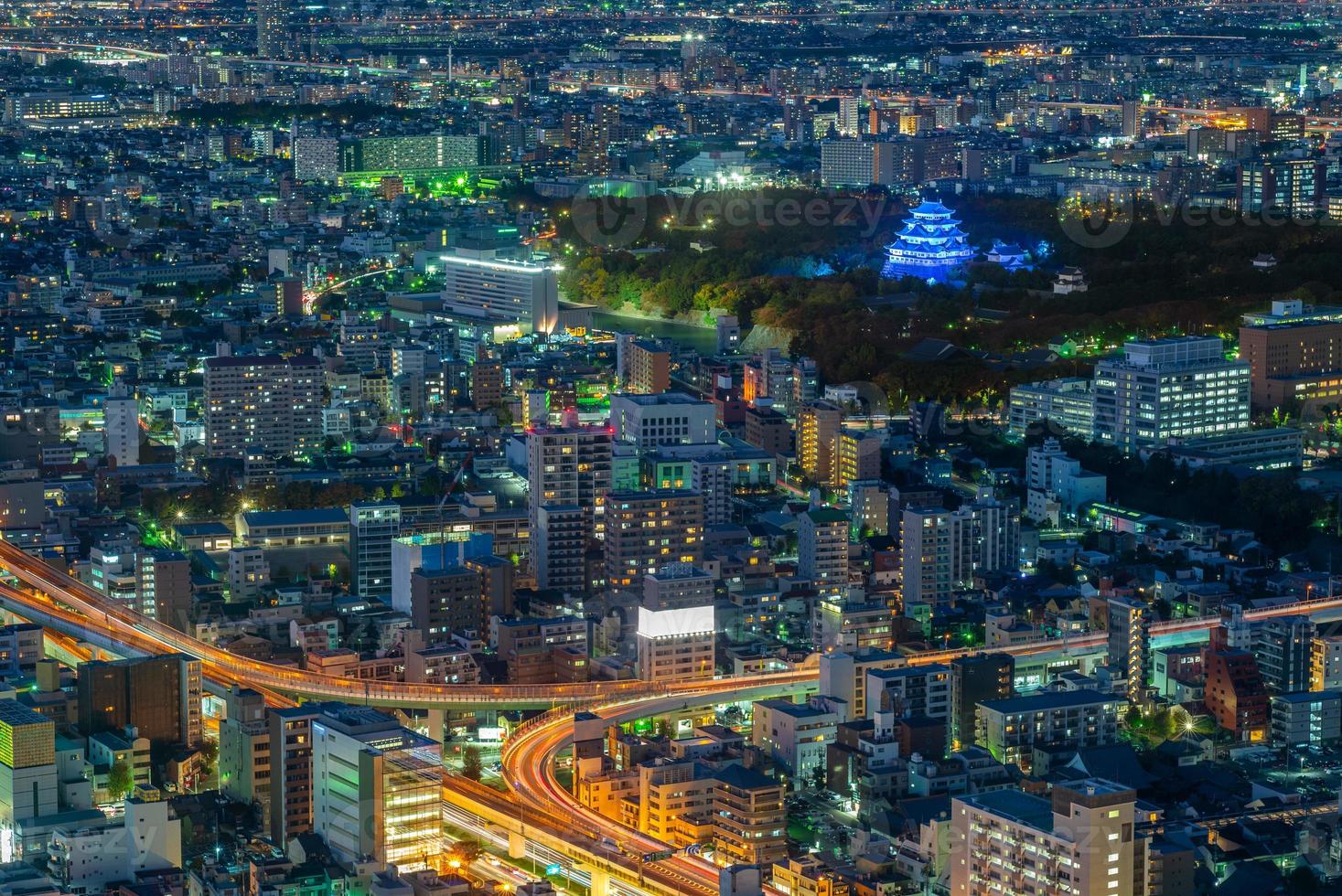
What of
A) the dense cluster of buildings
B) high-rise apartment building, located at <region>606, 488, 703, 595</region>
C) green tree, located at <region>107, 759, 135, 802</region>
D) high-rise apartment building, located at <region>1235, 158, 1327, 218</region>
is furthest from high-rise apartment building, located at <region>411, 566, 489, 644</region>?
high-rise apartment building, located at <region>1235, 158, 1327, 218</region>

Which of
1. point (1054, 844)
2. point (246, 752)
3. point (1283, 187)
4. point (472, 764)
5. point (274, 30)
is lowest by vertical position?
point (472, 764)

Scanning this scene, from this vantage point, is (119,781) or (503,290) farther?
(503,290)

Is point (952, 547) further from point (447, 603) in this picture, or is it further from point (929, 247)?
point (929, 247)

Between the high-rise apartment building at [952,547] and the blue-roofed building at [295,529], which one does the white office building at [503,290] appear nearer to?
the blue-roofed building at [295,529]

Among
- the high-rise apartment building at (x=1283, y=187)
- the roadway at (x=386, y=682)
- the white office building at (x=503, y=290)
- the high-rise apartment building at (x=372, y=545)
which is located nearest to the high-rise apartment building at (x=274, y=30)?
the high-rise apartment building at (x=1283, y=187)

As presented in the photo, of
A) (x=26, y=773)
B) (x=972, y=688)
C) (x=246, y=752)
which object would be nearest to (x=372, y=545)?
(x=246, y=752)

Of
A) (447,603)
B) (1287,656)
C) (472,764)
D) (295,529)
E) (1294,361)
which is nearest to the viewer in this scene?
(472,764)

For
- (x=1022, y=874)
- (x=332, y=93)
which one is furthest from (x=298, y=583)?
(x=332, y=93)
